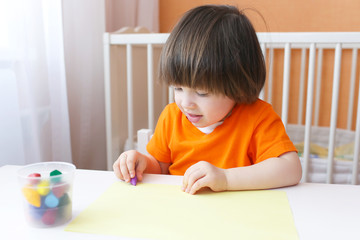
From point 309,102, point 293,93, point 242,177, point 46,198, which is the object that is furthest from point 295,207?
point 293,93

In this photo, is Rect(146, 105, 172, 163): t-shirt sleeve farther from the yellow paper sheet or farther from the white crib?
the yellow paper sheet

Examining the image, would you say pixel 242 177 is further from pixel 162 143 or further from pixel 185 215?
pixel 162 143

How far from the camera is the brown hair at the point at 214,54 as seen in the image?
0.69m

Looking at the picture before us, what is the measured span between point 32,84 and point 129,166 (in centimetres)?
66

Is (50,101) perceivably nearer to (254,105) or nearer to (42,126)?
(42,126)

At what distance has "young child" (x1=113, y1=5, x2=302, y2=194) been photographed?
64 cm

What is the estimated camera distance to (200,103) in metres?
0.71

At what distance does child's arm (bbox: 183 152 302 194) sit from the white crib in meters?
0.41

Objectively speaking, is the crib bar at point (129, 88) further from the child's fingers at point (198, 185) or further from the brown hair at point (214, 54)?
the child's fingers at point (198, 185)

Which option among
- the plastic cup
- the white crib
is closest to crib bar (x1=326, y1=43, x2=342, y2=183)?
the white crib

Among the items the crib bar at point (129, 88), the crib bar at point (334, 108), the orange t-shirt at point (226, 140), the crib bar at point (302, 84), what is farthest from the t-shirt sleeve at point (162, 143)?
the crib bar at point (302, 84)

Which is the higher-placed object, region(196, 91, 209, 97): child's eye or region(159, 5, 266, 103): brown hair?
region(159, 5, 266, 103): brown hair

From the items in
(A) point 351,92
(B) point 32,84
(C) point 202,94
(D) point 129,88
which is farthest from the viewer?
(A) point 351,92

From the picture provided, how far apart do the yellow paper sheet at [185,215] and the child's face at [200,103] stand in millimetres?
163
